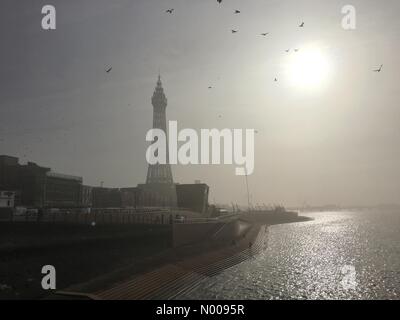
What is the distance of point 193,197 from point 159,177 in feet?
200

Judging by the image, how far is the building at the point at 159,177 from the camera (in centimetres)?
12962

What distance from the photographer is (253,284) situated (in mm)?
34406

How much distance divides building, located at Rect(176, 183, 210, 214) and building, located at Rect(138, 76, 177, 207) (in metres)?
51.0

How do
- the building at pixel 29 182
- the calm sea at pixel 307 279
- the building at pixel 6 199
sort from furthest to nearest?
the building at pixel 29 182, the building at pixel 6 199, the calm sea at pixel 307 279

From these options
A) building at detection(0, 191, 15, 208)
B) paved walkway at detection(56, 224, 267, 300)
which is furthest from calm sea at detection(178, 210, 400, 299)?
building at detection(0, 191, 15, 208)

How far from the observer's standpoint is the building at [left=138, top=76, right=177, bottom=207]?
12962 centimetres

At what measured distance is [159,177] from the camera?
135 metres

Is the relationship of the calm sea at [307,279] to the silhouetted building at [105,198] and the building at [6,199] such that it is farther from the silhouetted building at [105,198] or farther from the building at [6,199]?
the silhouetted building at [105,198]

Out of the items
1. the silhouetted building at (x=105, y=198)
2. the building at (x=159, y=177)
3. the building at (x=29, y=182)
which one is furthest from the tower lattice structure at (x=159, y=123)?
the building at (x=29, y=182)

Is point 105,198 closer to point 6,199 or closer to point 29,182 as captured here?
point 29,182

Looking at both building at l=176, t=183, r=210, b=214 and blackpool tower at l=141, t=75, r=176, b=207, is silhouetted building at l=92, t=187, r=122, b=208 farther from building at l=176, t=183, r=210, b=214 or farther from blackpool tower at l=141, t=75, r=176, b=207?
building at l=176, t=183, r=210, b=214

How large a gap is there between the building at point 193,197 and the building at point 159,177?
5104 centimetres

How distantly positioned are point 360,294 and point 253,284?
392 inches

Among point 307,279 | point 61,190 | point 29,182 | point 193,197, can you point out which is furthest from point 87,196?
point 307,279
